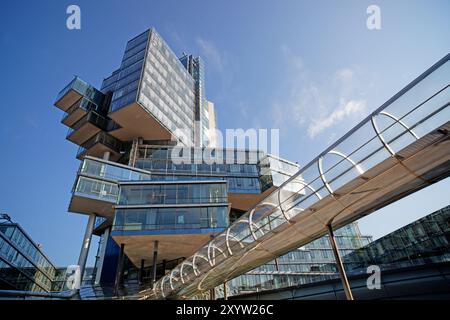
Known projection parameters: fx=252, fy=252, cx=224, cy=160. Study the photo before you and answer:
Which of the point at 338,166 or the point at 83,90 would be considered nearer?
the point at 338,166

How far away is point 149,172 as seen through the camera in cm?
4459

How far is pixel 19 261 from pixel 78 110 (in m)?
29.2

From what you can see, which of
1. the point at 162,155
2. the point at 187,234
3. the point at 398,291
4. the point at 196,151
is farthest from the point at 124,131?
the point at 398,291

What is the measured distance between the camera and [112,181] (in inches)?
1538

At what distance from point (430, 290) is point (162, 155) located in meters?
43.3

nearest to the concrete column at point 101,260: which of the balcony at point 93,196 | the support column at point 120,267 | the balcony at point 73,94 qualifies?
the balcony at point 93,196

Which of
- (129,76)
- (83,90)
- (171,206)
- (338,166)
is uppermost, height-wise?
(129,76)

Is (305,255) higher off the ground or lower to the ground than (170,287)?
higher

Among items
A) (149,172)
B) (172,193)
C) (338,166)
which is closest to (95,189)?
(149,172)

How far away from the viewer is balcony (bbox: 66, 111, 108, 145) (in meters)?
51.2

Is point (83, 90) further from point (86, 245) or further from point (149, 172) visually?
point (86, 245)

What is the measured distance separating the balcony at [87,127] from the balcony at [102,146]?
104 centimetres

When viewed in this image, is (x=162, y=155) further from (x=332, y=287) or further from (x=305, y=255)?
(x=305, y=255)

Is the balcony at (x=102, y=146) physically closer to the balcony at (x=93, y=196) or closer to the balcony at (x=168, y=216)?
the balcony at (x=93, y=196)
